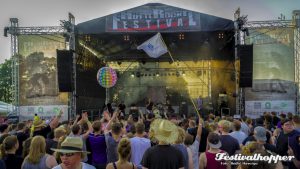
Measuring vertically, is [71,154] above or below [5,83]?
below

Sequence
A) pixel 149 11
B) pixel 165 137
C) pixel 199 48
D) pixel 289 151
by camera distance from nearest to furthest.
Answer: pixel 165 137
pixel 289 151
pixel 149 11
pixel 199 48

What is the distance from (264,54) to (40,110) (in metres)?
10.9

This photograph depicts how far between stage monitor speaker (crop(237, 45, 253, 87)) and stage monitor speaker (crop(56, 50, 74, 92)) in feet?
25.2

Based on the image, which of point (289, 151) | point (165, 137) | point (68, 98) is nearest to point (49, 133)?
point (165, 137)

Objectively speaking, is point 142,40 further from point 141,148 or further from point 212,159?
point 212,159

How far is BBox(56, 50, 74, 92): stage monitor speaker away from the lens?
16.2m

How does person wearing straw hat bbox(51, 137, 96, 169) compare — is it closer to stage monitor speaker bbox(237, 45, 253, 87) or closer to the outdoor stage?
the outdoor stage

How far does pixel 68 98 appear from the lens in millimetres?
16812

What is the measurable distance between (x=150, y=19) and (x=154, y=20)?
19cm

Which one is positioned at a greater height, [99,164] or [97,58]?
[97,58]

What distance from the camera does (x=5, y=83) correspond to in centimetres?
5541

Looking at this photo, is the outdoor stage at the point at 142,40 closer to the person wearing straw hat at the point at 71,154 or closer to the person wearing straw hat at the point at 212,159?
the person wearing straw hat at the point at 212,159

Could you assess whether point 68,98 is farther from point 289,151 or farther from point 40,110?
point 289,151

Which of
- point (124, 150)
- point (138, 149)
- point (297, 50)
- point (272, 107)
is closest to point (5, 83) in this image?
point (272, 107)
